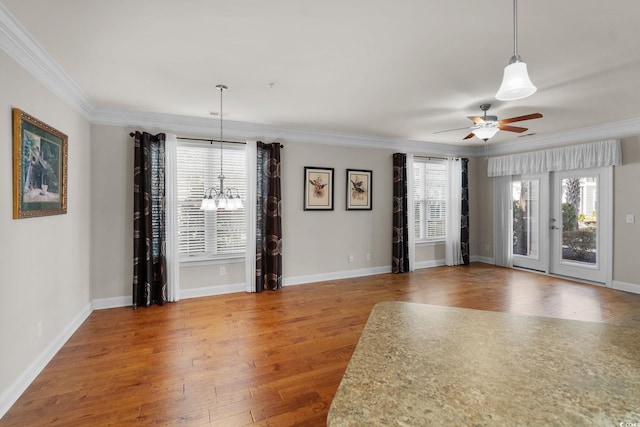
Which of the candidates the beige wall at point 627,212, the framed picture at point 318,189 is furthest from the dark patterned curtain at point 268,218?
the beige wall at point 627,212

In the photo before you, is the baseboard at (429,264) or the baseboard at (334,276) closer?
the baseboard at (334,276)

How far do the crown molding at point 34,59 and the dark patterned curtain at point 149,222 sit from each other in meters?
0.91

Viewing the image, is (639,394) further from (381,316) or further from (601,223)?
(601,223)

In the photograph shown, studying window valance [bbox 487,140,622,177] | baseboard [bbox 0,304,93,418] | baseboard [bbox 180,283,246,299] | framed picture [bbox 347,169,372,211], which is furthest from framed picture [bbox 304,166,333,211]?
window valance [bbox 487,140,622,177]

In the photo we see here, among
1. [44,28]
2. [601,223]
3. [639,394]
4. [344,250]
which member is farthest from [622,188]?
[44,28]

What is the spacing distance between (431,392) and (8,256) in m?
2.80

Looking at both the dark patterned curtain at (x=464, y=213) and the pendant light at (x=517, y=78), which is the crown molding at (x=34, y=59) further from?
the dark patterned curtain at (x=464, y=213)

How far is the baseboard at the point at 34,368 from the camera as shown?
2172 millimetres

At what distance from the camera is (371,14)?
206 centimetres

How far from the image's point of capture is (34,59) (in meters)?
2.48

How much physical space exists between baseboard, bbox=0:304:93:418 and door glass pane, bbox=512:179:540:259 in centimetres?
732

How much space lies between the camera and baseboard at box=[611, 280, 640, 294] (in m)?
4.72

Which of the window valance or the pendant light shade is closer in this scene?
the pendant light shade

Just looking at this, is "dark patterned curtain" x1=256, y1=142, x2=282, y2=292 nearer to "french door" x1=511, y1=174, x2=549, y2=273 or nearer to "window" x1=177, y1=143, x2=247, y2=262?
"window" x1=177, y1=143, x2=247, y2=262
